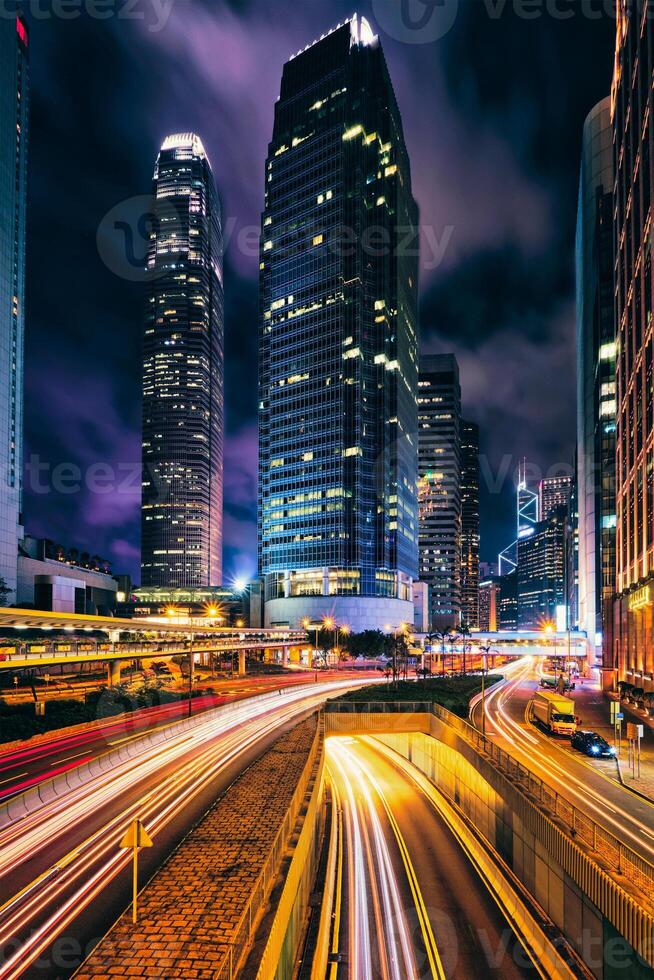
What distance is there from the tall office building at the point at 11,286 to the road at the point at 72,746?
70652 millimetres

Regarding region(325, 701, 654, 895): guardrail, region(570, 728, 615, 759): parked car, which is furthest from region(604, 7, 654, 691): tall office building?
region(325, 701, 654, 895): guardrail

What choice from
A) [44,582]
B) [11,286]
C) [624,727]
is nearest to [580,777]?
[624,727]

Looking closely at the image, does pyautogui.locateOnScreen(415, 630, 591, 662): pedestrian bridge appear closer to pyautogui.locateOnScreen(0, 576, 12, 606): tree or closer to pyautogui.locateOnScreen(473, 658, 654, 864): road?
pyautogui.locateOnScreen(473, 658, 654, 864): road

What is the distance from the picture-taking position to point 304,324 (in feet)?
534

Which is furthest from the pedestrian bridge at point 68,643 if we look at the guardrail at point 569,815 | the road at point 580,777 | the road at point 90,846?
the guardrail at point 569,815

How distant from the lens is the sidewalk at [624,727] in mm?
32125

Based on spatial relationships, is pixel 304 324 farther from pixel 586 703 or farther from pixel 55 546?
pixel 586 703

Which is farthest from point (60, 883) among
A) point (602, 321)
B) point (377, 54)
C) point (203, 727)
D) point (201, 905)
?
point (377, 54)

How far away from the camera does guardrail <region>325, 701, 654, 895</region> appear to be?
16297mm

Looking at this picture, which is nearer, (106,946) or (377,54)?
(106,946)

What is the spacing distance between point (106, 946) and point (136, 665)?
97724mm

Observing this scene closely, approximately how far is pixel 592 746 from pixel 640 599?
29.0 meters

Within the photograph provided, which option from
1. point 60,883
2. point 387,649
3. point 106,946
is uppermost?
point 106,946

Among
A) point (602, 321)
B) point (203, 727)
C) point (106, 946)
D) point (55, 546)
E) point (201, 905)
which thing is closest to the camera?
point (106, 946)
